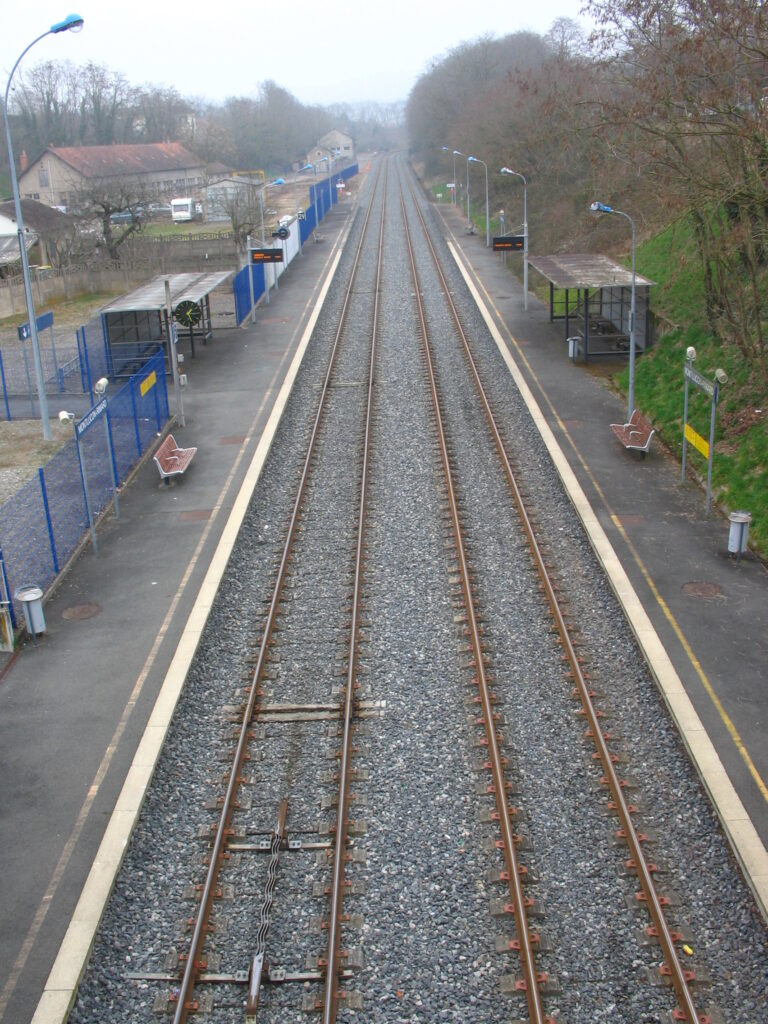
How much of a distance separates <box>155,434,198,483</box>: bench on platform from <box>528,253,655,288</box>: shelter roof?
10.3 metres

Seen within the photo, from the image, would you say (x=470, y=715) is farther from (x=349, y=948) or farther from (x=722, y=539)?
(x=722, y=539)

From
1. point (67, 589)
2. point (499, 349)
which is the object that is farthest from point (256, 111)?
point (67, 589)

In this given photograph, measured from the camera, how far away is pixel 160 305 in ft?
83.2

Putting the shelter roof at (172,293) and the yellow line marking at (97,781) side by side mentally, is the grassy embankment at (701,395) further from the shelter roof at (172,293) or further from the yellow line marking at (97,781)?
the shelter roof at (172,293)

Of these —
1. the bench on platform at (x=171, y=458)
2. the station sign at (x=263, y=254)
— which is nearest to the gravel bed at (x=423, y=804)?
the bench on platform at (x=171, y=458)

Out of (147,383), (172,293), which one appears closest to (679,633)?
(147,383)

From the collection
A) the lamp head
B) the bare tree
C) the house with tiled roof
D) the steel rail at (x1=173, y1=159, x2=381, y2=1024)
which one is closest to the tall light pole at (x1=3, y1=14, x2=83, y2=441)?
the lamp head

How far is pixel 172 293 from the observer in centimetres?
2809

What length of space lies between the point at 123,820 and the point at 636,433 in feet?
43.5

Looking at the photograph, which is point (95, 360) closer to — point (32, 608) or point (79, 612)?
point (79, 612)

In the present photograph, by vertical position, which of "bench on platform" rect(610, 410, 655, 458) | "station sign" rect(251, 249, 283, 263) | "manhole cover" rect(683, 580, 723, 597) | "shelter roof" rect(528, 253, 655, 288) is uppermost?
"station sign" rect(251, 249, 283, 263)

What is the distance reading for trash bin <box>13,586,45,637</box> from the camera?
41.9ft

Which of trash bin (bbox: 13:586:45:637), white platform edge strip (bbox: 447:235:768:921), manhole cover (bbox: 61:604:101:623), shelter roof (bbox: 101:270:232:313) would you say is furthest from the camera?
shelter roof (bbox: 101:270:232:313)

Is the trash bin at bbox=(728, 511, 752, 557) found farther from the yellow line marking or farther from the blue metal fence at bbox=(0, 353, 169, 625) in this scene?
the blue metal fence at bbox=(0, 353, 169, 625)
